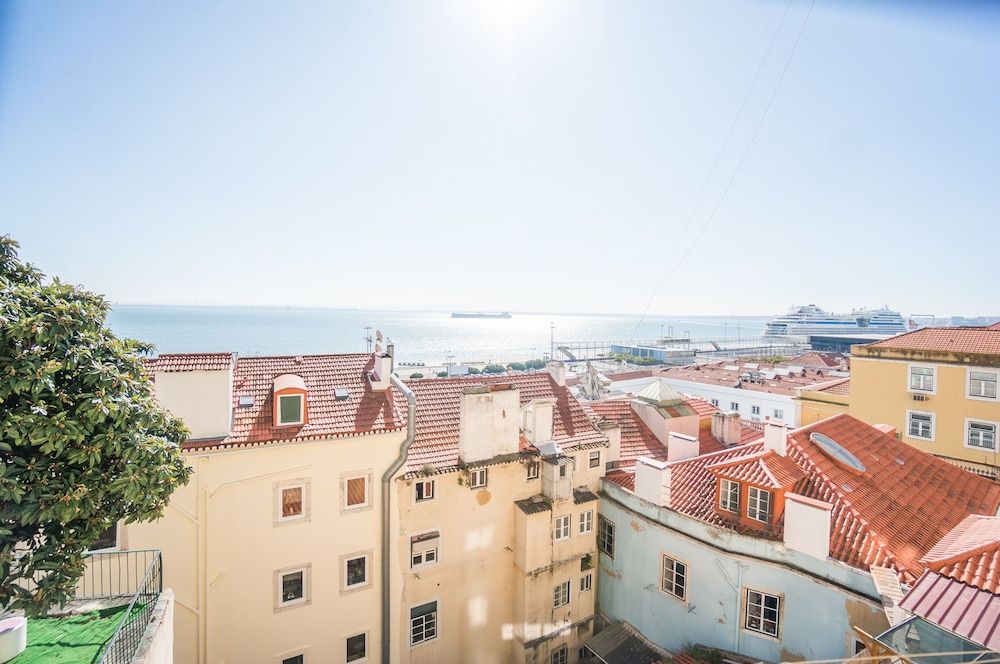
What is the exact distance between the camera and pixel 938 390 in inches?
747

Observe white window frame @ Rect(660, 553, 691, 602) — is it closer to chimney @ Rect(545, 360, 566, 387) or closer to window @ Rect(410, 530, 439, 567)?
window @ Rect(410, 530, 439, 567)

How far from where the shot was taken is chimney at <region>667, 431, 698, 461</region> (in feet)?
51.6

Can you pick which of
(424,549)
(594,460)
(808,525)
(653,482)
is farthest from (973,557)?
(424,549)

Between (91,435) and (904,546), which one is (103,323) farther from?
(904,546)

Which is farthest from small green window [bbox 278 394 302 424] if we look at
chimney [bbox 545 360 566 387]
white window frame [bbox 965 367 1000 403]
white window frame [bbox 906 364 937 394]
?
white window frame [bbox 965 367 1000 403]

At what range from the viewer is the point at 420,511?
13.4 m

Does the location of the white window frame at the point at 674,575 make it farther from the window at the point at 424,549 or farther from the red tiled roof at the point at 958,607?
the window at the point at 424,549

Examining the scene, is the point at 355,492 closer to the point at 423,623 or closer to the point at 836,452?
the point at 423,623

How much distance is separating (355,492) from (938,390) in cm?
2301

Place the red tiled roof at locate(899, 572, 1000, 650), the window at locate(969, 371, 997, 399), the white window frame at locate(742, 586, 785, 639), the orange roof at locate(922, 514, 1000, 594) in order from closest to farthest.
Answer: the red tiled roof at locate(899, 572, 1000, 650) < the orange roof at locate(922, 514, 1000, 594) < the white window frame at locate(742, 586, 785, 639) < the window at locate(969, 371, 997, 399)

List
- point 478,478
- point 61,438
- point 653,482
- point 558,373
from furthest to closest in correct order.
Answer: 1. point 558,373
2. point 478,478
3. point 653,482
4. point 61,438

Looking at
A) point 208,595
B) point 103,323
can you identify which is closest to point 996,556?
point 103,323

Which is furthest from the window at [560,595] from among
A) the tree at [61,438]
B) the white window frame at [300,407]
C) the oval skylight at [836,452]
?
the tree at [61,438]

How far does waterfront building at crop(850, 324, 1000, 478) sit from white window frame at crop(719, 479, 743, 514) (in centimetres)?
1387
